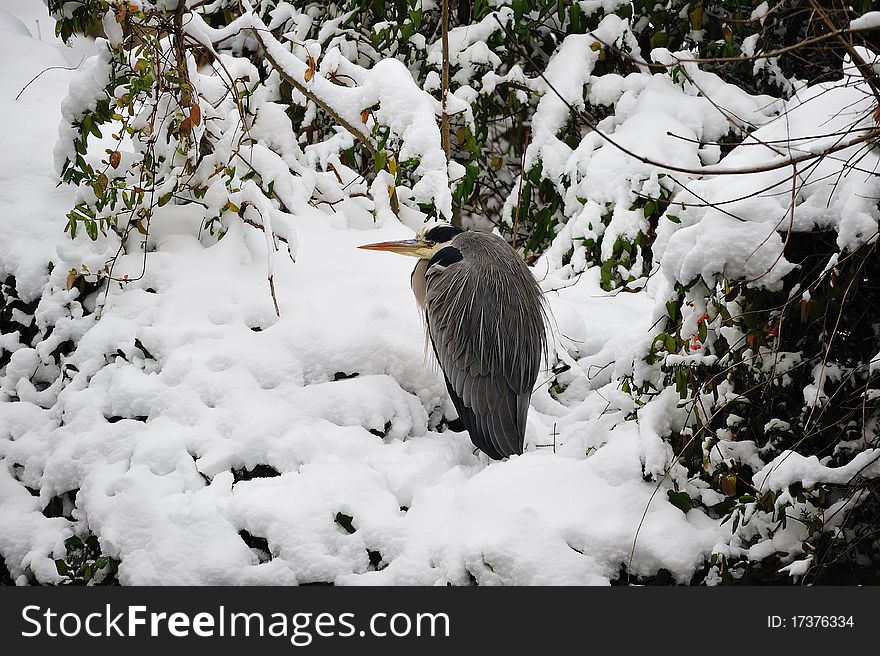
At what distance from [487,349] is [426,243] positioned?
0.70 meters

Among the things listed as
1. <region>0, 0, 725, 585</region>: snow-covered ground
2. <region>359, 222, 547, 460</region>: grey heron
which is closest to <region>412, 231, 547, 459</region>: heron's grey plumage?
<region>359, 222, 547, 460</region>: grey heron

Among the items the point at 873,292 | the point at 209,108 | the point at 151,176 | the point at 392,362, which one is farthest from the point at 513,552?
the point at 209,108

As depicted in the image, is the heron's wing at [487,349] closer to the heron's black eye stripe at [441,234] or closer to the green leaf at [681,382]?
the heron's black eye stripe at [441,234]

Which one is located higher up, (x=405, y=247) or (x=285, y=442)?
(x=405, y=247)

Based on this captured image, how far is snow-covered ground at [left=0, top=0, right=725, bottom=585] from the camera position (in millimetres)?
2641

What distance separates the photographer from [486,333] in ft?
10.7

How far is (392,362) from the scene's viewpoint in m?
3.39

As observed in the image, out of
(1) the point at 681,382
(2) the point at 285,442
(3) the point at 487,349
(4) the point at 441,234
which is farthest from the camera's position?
(4) the point at 441,234

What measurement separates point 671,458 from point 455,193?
210 cm

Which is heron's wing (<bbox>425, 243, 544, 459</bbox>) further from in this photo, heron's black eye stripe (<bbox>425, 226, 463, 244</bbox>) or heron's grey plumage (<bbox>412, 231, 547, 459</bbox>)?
heron's black eye stripe (<bbox>425, 226, 463, 244</bbox>)

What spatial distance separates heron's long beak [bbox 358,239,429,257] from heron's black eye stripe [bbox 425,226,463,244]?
4 centimetres

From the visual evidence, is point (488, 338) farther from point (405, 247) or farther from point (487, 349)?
point (405, 247)

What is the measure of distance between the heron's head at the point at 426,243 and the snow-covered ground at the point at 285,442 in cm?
19

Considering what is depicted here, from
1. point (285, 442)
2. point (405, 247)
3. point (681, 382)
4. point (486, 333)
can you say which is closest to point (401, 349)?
point (486, 333)
